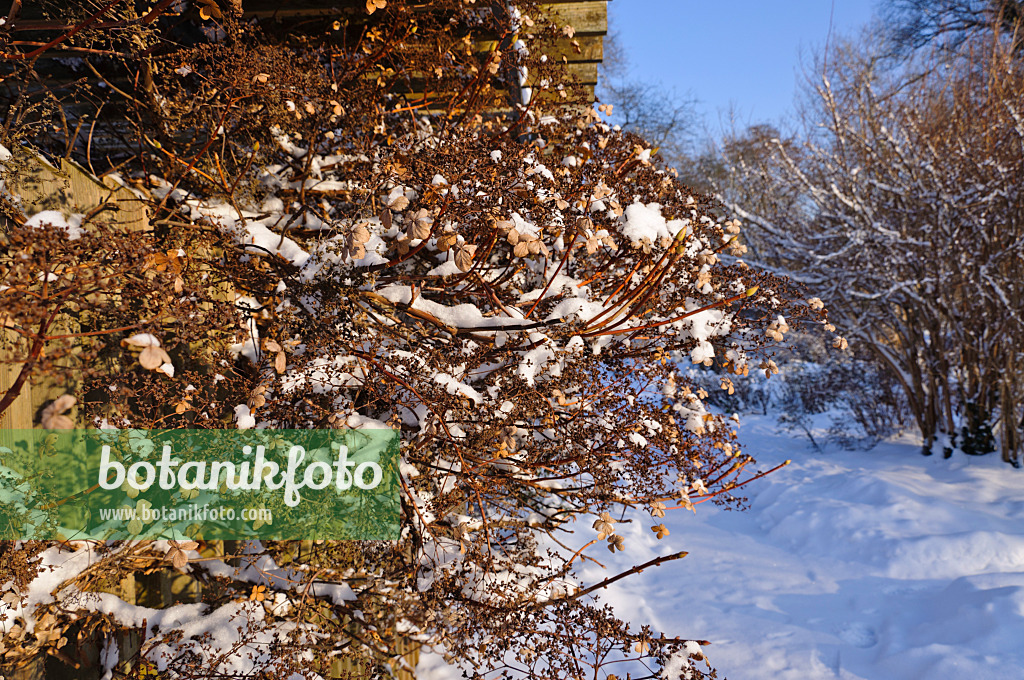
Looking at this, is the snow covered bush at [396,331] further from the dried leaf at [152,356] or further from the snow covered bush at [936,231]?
the snow covered bush at [936,231]

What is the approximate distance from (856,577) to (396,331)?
393 cm

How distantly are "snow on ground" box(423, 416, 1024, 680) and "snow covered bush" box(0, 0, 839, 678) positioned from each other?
1.70 m

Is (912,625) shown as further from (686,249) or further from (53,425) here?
(53,425)

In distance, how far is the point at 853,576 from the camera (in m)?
4.12

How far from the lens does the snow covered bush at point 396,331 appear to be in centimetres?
183

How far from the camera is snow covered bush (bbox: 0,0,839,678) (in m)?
1.83

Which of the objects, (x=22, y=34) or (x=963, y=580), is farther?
(x=963, y=580)

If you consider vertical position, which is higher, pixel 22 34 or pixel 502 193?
pixel 22 34

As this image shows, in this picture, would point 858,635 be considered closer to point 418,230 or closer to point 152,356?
point 418,230

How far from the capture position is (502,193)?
1.85 m

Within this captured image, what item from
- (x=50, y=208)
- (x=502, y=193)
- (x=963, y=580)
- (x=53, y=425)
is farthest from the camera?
(x=963, y=580)

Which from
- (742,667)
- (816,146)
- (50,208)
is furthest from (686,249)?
(816,146)

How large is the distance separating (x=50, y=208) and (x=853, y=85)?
7.47 m

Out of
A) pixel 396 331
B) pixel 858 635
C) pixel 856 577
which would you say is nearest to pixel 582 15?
pixel 396 331
